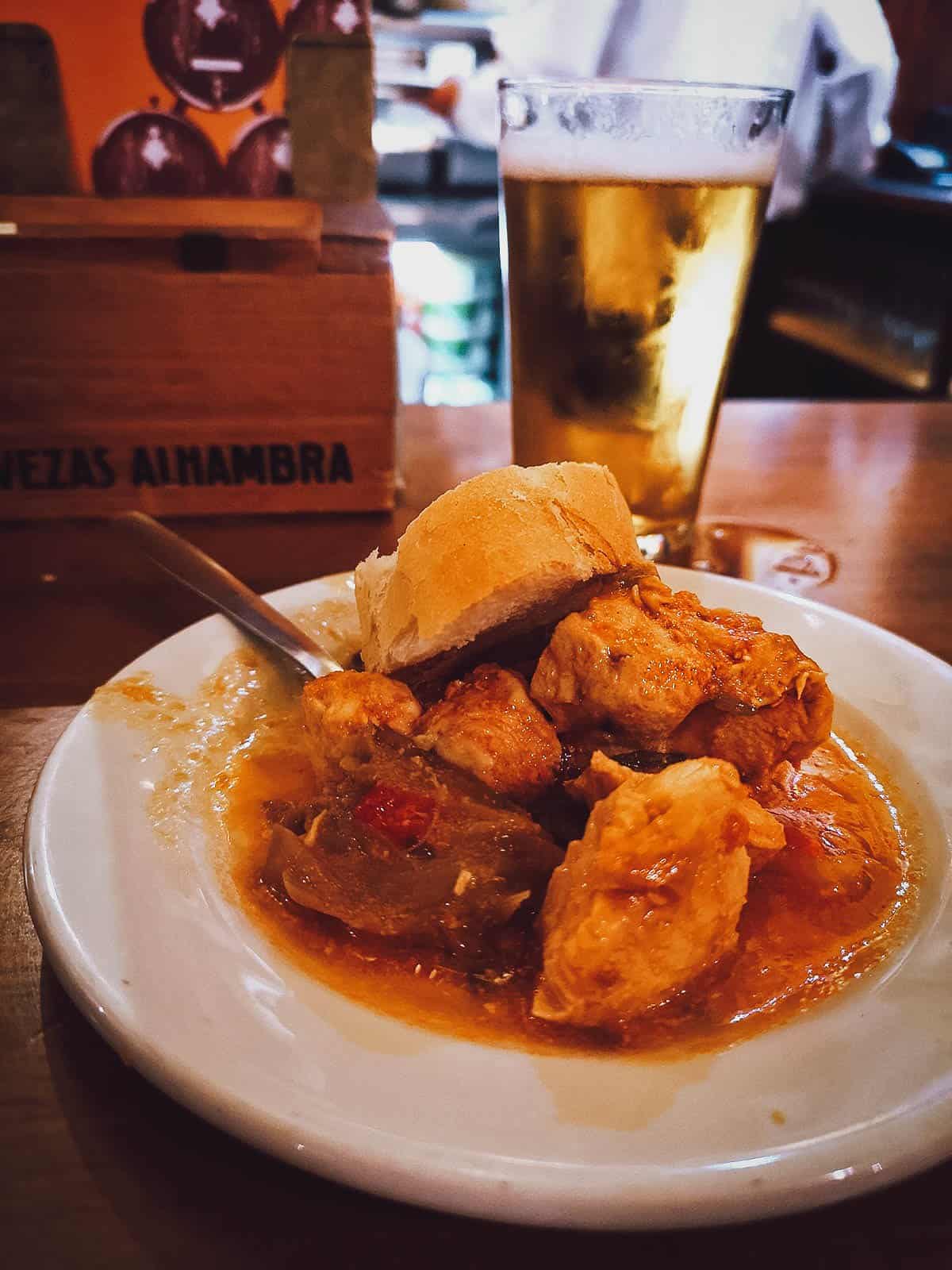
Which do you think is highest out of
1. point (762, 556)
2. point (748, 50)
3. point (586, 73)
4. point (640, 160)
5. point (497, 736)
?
point (748, 50)

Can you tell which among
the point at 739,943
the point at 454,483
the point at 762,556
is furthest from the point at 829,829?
the point at 454,483

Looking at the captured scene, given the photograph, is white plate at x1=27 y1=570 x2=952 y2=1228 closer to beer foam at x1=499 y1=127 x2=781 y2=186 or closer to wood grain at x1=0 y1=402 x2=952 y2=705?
wood grain at x1=0 y1=402 x2=952 y2=705

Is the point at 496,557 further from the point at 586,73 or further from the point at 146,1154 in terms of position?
the point at 586,73

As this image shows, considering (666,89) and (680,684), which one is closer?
(680,684)

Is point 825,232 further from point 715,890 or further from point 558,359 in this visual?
point 715,890

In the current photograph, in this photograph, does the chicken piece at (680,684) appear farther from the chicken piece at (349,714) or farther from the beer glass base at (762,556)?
the beer glass base at (762,556)

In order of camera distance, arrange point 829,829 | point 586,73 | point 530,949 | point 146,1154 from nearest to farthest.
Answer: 1. point 146,1154
2. point 530,949
3. point 829,829
4. point 586,73

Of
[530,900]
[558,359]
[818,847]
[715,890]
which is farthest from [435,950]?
[558,359]
